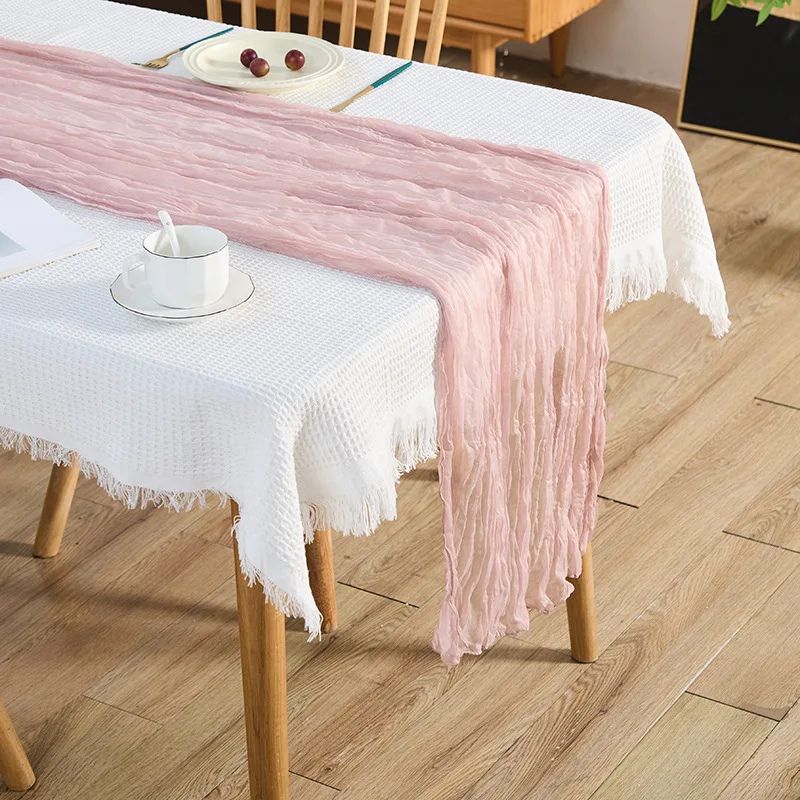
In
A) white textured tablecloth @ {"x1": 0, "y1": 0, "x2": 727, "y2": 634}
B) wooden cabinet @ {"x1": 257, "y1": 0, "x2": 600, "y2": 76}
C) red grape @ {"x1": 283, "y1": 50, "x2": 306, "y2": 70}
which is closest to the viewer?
white textured tablecloth @ {"x1": 0, "y1": 0, "x2": 727, "y2": 634}

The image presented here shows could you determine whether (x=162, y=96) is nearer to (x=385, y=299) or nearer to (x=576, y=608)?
(x=385, y=299)

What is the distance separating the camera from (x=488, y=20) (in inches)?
135

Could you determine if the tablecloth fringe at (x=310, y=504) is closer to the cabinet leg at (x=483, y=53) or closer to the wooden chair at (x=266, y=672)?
the wooden chair at (x=266, y=672)

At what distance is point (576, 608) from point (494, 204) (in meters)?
0.61

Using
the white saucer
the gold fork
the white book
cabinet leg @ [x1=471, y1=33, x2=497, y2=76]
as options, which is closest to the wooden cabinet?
cabinet leg @ [x1=471, y1=33, x2=497, y2=76]

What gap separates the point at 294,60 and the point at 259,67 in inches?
1.9

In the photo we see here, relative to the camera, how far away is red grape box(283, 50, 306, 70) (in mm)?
1776

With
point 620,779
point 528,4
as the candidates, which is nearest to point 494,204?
point 620,779

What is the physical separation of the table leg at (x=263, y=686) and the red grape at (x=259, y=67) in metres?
0.70

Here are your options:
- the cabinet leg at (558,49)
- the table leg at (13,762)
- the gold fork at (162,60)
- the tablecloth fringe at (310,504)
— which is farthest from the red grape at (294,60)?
the cabinet leg at (558,49)

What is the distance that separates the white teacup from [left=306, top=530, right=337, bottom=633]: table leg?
59 centimetres

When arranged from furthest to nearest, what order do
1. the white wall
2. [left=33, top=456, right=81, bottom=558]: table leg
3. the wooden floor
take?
the white wall < [left=33, top=456, right=81, bottom=558]: table leg < the wooden floor

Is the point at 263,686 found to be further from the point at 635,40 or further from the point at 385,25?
the point at 635,40

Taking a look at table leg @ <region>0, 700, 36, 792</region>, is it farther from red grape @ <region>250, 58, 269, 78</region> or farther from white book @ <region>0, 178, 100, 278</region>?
red grape @ <region>250, 58, 269, 78</region>
